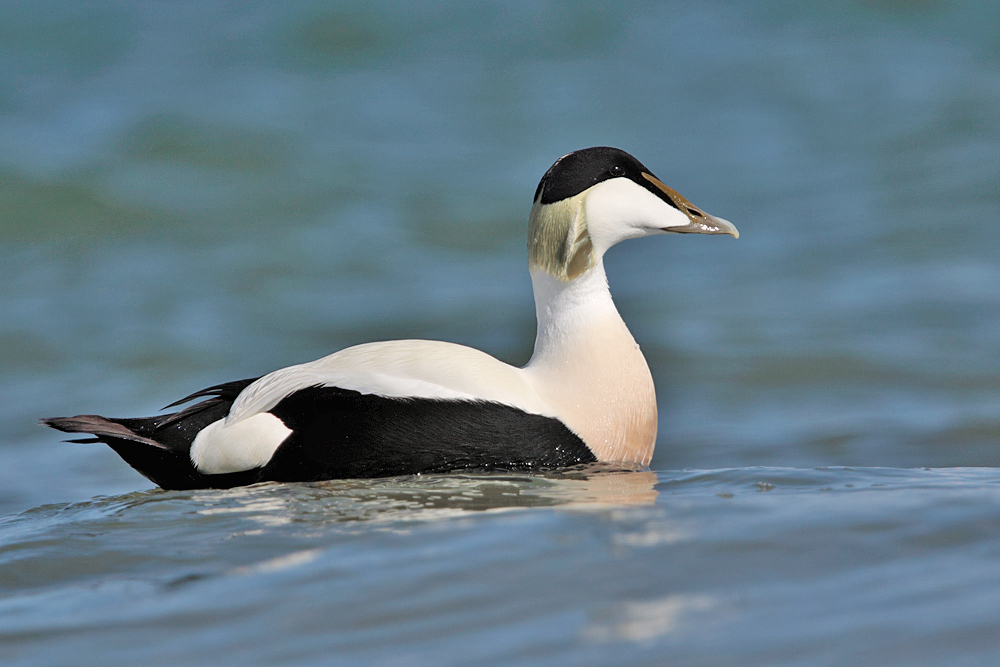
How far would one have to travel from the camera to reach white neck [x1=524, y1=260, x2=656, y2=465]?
135 inches

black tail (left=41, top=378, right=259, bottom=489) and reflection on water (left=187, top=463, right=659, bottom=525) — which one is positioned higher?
black tail (left=41, top=378, right=259, bottom=489)

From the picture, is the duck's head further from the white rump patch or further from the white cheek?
the white rump patch

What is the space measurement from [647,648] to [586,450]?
160 cm

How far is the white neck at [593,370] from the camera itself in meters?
3.43

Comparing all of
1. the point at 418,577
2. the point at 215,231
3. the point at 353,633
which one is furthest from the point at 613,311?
the point at 215,231

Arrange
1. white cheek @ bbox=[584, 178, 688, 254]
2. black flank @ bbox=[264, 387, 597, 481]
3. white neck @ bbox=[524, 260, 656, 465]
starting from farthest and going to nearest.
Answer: white cheek @ bbox=[584, 178, 688, 254], white neck @ bbox=[524, 260, 656, 465], black flank @ bbox=[264, 387, 597, 481]

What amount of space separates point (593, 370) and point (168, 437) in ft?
4.32

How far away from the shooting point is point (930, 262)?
21.5 feet

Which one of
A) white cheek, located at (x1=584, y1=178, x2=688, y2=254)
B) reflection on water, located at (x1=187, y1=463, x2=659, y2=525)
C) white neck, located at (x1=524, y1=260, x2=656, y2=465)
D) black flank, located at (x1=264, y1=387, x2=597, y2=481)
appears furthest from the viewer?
white cheek, located at (x1=584, y1=178, x2=688, y2=254)

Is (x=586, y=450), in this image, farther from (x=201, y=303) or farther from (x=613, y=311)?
(x=201, y=303)

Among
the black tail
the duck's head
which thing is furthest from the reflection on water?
the duck's head

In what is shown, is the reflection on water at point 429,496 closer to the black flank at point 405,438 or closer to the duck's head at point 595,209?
the black flank at point 405,438

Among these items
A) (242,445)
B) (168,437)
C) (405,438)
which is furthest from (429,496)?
(168,437)

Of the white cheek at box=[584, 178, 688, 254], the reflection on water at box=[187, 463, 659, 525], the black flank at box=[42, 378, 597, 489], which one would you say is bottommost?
the reflection on water at box=[187, 463, 659, 525]
